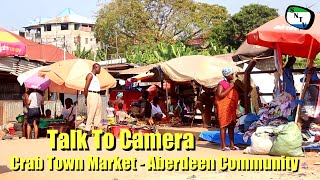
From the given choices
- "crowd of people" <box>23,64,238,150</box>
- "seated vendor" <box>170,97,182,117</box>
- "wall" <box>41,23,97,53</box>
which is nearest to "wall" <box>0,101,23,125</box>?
"crowd of people" <box>23,64,238,150</box>

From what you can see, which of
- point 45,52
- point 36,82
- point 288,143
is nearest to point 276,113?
point 288,143

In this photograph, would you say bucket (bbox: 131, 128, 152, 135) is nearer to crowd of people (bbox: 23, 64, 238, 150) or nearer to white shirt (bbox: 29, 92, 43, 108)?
crowd of people (bbox: 23, 64, 238, 150)

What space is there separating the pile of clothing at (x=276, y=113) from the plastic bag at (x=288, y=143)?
64cm

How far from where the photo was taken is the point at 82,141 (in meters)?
9.59

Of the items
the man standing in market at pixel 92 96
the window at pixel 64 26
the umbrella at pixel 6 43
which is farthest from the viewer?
the window at pixel 64 26

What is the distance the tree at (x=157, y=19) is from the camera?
155 ft

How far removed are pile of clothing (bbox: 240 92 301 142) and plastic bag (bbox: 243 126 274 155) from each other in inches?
13.7

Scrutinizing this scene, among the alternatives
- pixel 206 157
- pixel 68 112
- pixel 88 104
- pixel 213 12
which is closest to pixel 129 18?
pixel 213 12

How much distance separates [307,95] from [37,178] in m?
5.04

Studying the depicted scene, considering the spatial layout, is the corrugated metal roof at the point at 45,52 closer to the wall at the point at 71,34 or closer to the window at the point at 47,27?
the wall at the point at 71,34

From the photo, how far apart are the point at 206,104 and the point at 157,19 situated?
118 feet

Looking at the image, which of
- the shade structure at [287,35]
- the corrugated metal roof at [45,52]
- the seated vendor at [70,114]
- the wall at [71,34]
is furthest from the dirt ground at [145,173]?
the wall at [71,34]

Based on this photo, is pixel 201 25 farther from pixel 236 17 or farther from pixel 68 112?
pixel 68 112

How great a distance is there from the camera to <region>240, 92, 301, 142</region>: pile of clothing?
8930 millimetres
